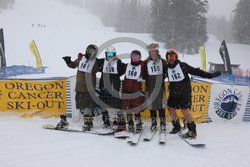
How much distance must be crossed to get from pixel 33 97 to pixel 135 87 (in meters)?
2.96

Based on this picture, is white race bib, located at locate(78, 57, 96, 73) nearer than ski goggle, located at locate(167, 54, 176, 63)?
No

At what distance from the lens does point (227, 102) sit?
303 inches

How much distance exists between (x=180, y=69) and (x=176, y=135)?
1478 mm

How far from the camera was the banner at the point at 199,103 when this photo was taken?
297 inches

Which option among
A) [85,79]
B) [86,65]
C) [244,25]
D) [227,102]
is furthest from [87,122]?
[244,25]

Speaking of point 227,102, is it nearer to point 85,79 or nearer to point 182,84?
point 182,84

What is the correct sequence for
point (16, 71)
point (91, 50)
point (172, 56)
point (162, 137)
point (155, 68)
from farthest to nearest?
point (16, 71) < point (91, 50) < point (155, 68) < point (172, 56) < point (162, 137)

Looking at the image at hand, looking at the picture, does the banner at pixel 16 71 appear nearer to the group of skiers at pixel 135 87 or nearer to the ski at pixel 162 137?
the group of skiers at pixel 135 87

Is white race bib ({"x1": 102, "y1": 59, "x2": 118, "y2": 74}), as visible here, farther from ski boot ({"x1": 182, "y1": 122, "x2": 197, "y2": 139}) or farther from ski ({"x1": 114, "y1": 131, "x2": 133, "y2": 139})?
ski boot ({"x1": 182, "y1": 122, "x2": 197, "y2": 139})

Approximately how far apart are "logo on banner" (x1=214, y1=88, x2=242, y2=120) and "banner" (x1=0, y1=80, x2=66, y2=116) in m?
4.14

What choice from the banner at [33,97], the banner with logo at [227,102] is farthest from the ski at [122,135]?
the banner with logo at [227,102]

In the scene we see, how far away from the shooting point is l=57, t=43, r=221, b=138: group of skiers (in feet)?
20.1

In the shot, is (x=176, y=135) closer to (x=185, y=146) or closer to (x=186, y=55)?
(x=185, y=146)

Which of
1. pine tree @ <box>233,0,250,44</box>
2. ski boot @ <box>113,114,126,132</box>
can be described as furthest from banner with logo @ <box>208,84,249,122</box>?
pine tree @ <box>233,0,250,44</box>
